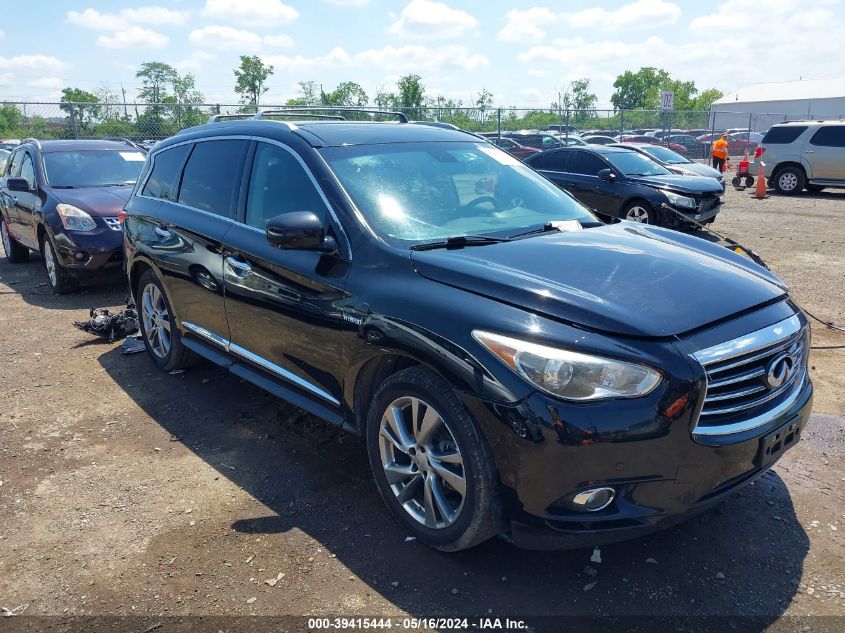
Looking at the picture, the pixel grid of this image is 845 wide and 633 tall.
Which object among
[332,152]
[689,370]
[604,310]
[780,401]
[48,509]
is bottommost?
[48,509]

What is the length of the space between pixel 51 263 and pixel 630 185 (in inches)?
351

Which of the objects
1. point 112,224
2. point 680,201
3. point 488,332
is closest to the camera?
point 488,332

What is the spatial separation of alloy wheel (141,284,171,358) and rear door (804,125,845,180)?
58.1 ft

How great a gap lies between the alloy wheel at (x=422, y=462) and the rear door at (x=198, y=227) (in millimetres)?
1736

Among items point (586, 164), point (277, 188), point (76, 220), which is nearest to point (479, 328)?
point (277, 188)

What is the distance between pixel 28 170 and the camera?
9500 millimetres

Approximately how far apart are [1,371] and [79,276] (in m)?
2.68

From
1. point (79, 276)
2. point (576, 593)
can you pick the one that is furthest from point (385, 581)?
point (79, 276)

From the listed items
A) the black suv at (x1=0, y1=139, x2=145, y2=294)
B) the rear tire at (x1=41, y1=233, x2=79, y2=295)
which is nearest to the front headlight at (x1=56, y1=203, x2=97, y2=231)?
the black suv at (x1=0, y1=139, x2=145, y2=294)

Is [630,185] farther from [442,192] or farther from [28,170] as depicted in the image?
[28,170]

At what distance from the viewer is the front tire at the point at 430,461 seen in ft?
9.23

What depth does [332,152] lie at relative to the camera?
3.89 meters

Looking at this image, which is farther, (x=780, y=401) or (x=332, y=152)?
(x=332, y=152)

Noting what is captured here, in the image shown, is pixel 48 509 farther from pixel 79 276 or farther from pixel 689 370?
pixel 79 276
